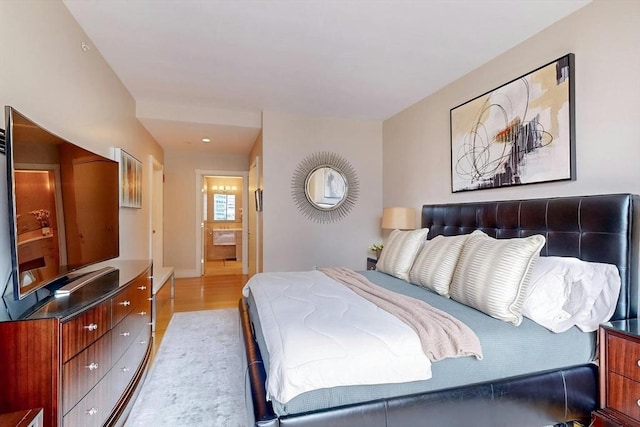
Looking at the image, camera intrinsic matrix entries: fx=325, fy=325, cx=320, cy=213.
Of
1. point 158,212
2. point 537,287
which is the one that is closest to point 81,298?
point 537,287

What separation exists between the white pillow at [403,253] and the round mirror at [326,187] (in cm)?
162

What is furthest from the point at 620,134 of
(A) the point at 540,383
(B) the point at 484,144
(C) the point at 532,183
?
(A) the point at 540,383

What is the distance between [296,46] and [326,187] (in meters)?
2.17

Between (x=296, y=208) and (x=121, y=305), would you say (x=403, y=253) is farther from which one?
(x=121, y=305)

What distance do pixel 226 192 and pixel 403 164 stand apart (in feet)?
20.4

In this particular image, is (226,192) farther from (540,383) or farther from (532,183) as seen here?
(540,383)

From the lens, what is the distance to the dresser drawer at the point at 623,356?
58.6 inches

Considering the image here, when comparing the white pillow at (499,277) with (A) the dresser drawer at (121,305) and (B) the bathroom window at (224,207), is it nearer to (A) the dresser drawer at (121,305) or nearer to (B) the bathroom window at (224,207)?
(A) the dresser drawer at (121,305)

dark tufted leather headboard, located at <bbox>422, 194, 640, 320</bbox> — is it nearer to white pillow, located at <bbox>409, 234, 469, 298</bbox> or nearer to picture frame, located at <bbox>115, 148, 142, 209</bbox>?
white pillow, located at <bbox>409, 234, 469, 298</bbox>

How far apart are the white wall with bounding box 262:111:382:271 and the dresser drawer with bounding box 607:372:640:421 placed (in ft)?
10.5

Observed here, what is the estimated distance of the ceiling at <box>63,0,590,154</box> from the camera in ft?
7.14

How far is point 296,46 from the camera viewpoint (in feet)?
8.72

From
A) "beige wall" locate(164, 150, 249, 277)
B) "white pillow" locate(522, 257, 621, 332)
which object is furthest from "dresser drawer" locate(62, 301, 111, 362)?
"beige wall" locate(164, 150, 249, 277)

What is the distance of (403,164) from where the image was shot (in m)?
4.23
